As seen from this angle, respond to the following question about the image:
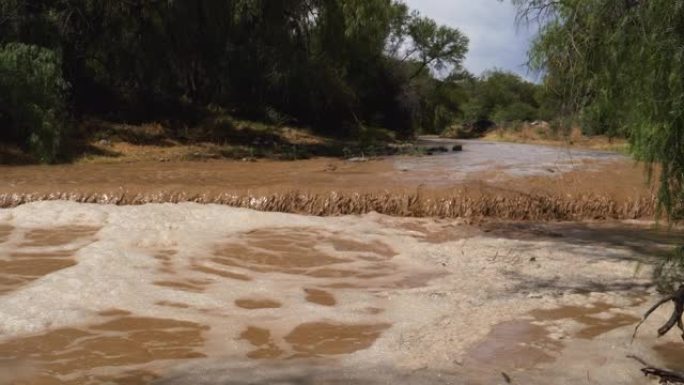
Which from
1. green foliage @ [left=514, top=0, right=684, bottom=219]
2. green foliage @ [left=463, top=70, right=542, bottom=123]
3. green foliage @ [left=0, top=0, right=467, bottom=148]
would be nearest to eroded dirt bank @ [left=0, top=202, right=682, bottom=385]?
green foliage @ [left=514, top=0, right=684, bottom=219]

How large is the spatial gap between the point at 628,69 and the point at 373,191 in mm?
7328

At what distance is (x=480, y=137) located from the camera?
1799 inches

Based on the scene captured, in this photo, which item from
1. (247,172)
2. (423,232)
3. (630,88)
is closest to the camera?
(630,88)

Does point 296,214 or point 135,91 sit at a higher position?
point 135,91

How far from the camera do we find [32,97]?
17.0 metres

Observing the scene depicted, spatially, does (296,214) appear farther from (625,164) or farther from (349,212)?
(625,164)

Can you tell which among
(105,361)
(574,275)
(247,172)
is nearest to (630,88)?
(574,275)

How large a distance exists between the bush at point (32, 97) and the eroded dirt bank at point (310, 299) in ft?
20.5

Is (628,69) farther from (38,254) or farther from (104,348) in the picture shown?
(38,254)

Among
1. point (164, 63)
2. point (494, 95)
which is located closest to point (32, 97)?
point (164, 63)

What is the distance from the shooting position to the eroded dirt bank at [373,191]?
12.0 metres

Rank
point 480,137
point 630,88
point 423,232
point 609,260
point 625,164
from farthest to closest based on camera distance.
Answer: point 480,137 < point 625,164 < point 423,232 < point 609,260 < point 630,88

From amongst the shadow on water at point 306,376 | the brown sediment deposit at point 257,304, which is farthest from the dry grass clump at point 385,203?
the shadow on water at point 306,376

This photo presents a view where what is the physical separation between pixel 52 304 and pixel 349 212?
5.92 meters
